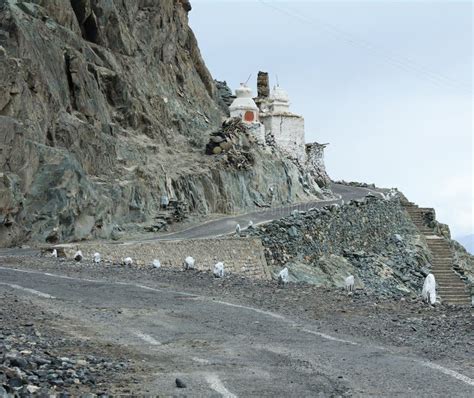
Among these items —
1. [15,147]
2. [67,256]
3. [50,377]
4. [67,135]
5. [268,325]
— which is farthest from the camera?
[67,135]

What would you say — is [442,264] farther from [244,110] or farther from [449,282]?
[244,110]

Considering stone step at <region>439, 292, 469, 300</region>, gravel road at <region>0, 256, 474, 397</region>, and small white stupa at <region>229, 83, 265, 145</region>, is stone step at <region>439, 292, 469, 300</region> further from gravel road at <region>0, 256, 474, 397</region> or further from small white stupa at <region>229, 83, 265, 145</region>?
small white stupa at <region>229, 83, 265, 145</region>

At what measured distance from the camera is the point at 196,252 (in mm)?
30156

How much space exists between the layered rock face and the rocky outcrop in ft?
22.4

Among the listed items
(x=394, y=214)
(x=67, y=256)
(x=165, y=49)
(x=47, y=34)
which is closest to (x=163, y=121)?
(x=165, y=49)

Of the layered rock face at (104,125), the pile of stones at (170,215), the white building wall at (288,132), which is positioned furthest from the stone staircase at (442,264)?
the pile of stones at (170,215)

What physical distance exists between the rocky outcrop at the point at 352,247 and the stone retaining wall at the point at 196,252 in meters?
1.29

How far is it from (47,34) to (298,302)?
27.8m

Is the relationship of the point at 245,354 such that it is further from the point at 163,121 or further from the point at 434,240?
the point at 434,240

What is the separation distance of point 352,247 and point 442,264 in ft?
21.3

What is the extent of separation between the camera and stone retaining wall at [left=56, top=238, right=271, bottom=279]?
91.0 feet

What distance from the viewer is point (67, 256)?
2638cm

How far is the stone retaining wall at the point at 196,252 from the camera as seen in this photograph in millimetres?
27750

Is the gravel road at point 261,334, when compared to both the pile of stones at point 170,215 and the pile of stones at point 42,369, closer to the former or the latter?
the pile of stones at point 42,369
